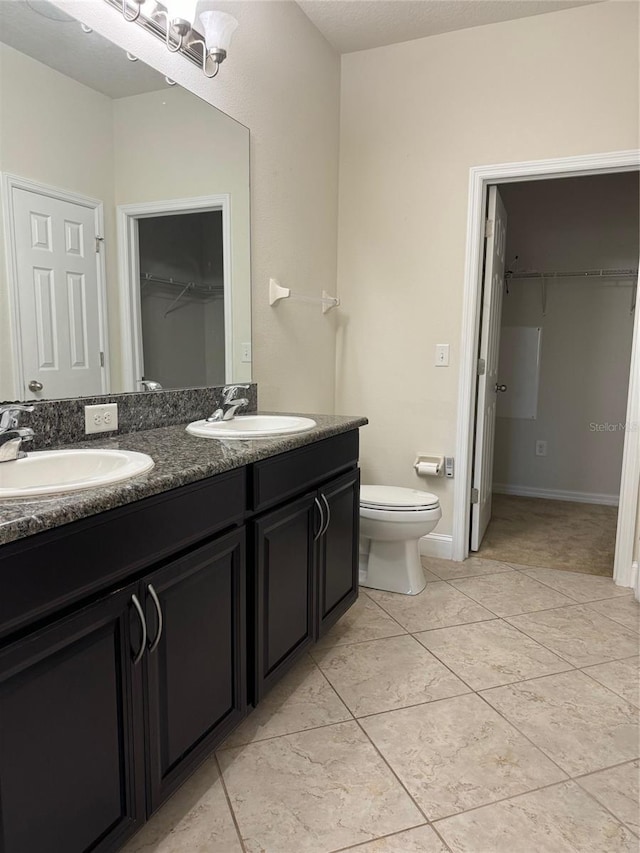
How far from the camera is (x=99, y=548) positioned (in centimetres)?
99

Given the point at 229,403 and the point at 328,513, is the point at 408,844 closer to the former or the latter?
the point at 328,513

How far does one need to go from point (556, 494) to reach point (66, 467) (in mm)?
3870

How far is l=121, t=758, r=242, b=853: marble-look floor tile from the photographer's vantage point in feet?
4.16

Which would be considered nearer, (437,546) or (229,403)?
(229,403)

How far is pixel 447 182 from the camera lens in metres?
2.86

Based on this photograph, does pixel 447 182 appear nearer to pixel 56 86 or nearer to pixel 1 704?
pixel 56 86

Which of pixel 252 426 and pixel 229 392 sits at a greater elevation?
pixel 229 392

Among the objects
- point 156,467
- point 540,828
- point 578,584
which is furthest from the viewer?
point 578,584

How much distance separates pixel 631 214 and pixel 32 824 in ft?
14.9

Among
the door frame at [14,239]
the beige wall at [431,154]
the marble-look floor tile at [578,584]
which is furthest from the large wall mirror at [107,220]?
the marble-look floor tile at [578,584]

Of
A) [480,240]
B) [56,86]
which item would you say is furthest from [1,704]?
[480,240]

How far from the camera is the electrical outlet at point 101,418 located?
1559mm

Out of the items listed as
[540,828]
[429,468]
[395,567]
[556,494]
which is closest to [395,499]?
[395,567]

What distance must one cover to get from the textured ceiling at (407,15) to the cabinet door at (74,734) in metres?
2.74
